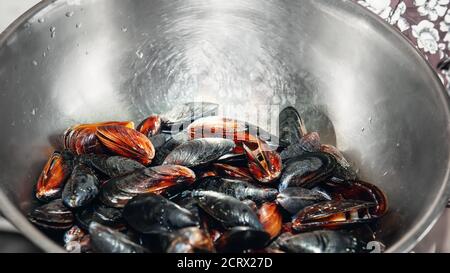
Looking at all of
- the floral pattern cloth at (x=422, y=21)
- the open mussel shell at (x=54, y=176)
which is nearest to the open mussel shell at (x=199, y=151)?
the open mussel shell at (x=54, y=176)

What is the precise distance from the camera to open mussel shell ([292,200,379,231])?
980 millimetres

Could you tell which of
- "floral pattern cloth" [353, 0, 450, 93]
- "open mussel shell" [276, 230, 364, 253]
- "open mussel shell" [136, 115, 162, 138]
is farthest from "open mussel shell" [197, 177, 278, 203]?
"floral pattern cloth" [353, 0, 450, 93]

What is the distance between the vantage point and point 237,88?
4.58 ft

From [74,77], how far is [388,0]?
1.05 metres

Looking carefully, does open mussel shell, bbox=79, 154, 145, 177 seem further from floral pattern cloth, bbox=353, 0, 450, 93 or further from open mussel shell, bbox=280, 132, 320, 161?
floral pattern cloth, bbox=353, 0, 450, 93

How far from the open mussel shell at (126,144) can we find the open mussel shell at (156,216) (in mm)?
201

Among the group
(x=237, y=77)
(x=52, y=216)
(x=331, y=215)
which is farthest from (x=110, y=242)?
(x=237, y=77)

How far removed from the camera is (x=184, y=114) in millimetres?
1309

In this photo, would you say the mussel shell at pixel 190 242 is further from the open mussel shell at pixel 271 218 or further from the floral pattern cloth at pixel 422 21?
the floral pattern cloth at pixel 422 21

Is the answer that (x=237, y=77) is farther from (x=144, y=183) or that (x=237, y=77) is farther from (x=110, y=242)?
(x=110, y=242)

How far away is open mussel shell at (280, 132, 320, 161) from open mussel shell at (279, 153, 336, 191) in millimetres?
71

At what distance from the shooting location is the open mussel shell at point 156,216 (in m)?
0.91
